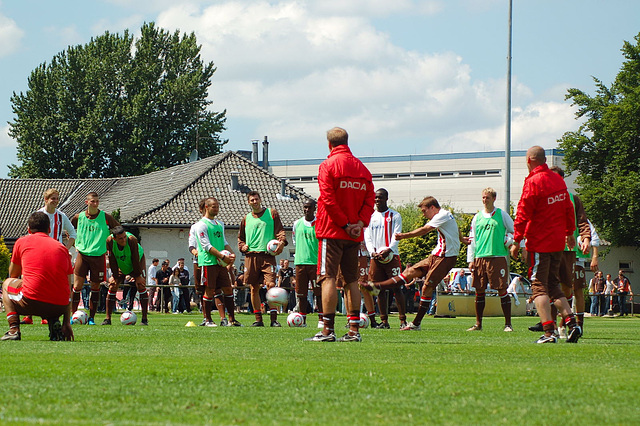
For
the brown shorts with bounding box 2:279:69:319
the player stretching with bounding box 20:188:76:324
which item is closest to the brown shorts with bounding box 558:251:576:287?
the brown shorts with bounding box 2:279:69:319

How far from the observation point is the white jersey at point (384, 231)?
15713mm

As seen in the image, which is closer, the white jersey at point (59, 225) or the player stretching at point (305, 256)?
the white jersey at point (59, 225)

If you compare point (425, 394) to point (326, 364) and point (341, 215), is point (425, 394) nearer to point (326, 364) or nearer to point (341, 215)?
point (326, 364)

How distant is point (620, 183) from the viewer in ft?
180

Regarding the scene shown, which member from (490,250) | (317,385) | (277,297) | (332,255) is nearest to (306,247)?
(277,297)

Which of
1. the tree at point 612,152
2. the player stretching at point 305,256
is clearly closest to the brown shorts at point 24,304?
the player stretching at point 305,256

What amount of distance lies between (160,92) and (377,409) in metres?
65.6

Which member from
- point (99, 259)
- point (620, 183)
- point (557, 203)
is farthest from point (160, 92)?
point (557, 203)

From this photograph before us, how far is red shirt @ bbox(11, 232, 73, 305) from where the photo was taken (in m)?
10.5

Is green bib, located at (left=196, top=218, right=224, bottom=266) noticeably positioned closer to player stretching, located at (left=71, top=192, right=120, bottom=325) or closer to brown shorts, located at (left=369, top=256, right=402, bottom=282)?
player stretching, located at (left=71, top=192, right=120, bottom=325)

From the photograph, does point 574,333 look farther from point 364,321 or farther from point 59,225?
point 59,225

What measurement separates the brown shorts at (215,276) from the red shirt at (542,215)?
20.3ft

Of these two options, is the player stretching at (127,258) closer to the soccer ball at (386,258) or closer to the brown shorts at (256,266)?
the brown shorts at (256,266)

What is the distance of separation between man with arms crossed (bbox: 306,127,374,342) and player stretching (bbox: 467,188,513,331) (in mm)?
4845
